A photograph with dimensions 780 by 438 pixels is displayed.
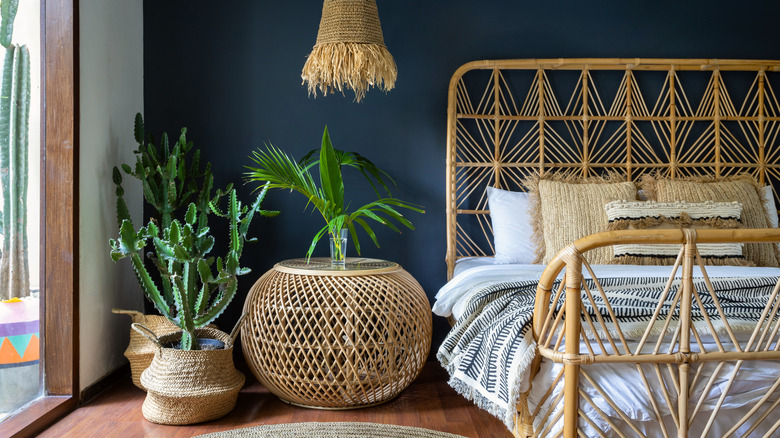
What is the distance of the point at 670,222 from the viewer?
2.74 meters

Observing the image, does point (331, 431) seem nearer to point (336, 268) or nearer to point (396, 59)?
point (336, 268)

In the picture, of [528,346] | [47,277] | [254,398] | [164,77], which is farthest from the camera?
[164,77]

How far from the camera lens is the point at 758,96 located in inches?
130

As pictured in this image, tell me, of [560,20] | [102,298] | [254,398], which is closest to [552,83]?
[560,20]

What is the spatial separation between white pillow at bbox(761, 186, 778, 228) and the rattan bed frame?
22 centimetres

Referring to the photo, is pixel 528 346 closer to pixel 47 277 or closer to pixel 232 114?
pixel 47 277

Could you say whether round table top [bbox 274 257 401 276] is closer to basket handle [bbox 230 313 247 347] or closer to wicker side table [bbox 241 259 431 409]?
wicker side table [bbox 241 259 431 409]

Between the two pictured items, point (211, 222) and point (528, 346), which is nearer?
point (528, 346)

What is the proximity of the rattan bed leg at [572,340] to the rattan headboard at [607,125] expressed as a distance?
178cm

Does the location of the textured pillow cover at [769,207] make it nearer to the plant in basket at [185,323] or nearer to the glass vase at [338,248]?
the glass vase at [338,248]

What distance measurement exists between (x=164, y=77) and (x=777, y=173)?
131 inches

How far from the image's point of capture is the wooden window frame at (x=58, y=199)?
2.45m

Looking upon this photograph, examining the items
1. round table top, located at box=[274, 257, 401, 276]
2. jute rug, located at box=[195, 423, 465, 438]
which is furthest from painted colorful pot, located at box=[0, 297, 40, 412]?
round table top, located at box=[274, 257, 401, 276]

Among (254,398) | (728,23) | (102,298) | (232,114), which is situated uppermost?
(728,23)
